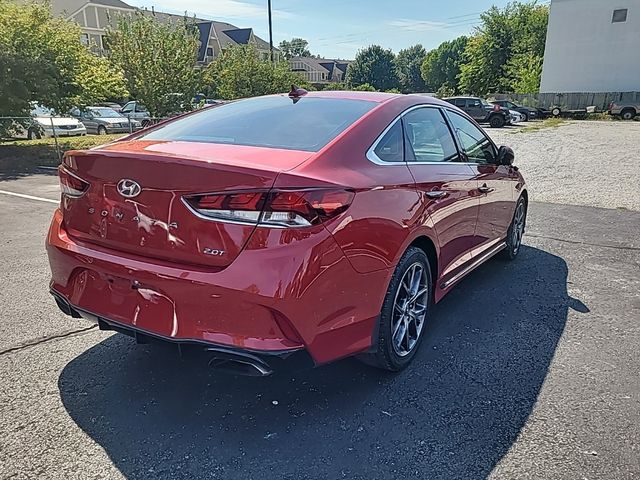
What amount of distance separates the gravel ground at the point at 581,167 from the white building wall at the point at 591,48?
19172 millimetres

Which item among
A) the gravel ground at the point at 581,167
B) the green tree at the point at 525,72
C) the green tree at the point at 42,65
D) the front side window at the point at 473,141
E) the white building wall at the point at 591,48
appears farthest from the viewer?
the green tree at the point at 525,72

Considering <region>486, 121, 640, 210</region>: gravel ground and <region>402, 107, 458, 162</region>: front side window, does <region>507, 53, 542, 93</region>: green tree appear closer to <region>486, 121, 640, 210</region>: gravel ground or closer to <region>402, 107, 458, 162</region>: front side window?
<region>486, 121, 640, 210</region>: gravel ground

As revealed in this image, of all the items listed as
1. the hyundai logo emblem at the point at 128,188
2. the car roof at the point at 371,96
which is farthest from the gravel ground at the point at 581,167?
the hyundai logo emblem at the point at 128,188

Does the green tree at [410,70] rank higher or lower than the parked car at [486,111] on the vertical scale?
higher

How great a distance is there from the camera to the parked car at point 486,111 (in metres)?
27.3

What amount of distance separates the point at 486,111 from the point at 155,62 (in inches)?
740

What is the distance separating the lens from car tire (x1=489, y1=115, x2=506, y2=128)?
27.3m

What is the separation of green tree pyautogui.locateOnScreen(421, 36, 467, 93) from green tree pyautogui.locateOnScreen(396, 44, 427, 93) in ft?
13.1

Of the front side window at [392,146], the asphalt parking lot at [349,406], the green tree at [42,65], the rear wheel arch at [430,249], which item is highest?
the green tree at [42,65]

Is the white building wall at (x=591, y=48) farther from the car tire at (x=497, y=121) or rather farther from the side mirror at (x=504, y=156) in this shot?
the side mirror at (x=504, y=156)

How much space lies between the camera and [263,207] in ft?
7.13

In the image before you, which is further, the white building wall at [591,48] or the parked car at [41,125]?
the white building wall at [591,48]

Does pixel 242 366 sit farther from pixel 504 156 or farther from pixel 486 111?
pixel 486 111

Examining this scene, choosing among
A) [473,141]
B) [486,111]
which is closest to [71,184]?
[473,141]
